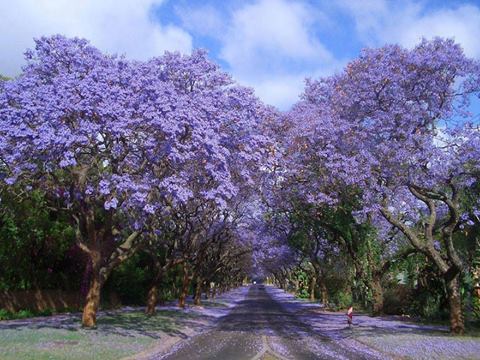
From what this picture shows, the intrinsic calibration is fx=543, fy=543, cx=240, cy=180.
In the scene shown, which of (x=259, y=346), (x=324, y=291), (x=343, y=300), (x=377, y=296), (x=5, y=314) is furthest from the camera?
(x=324, y=291)

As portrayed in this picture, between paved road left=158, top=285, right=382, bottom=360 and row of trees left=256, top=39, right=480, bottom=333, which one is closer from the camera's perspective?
paved road left=158, top=285, right=382, bottom=360

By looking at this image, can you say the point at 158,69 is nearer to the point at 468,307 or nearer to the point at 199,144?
the point at 199,144

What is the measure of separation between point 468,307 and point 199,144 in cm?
1511

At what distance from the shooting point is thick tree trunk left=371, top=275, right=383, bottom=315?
3262cm

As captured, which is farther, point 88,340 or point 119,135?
point 88,340

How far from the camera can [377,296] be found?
32906 millimetres

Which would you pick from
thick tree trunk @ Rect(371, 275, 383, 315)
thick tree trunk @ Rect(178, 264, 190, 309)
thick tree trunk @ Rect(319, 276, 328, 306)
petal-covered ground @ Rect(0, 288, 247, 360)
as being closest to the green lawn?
petal-covered ground @ Rect(0, 288, 247, 360)

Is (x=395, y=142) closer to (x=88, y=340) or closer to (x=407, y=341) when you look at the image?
(x=407, y=341)

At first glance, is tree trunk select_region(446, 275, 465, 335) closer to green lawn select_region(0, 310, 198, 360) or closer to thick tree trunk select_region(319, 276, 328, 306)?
green lawn select_region(0, 310, 198, 360)

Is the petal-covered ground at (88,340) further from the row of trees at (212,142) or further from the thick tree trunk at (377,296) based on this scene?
the thick tree trunk at (377,296)

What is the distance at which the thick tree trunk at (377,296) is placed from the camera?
107ft

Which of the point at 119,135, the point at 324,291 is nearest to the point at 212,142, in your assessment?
the point at 119,135

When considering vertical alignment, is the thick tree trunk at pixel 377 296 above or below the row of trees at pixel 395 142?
below

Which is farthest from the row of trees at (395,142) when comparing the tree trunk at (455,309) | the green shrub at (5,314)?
the green shrub at (5,314)
